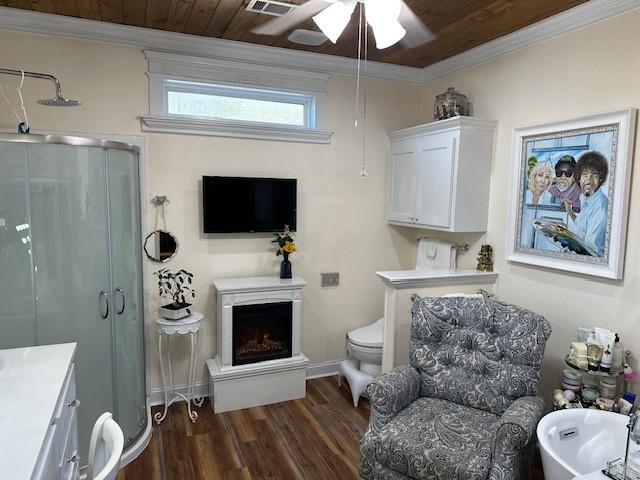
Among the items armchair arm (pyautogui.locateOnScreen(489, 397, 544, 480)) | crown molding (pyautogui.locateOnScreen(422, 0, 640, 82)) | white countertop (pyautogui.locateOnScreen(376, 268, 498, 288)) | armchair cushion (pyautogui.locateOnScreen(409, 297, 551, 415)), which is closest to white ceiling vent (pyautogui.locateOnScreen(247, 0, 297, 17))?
crown molding (pyautogui.locateOnScreen(422, 0, 640, 82))

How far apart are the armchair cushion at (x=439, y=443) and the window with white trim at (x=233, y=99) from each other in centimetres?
236

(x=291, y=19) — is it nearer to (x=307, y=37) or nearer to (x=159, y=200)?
(x=307, y=37)

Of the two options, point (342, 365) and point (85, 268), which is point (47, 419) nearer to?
point (85, 268)

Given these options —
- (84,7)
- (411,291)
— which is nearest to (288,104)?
(84,7)

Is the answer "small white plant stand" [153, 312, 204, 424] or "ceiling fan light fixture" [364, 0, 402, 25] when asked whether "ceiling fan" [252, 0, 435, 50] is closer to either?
"ceiling fan light fixture" [364, 0, 402, 25]

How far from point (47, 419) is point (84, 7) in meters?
2.53

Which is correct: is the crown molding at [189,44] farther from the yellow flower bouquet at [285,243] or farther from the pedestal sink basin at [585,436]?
the pedestal sink basin at [585,436]

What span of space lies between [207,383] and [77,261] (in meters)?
1.54

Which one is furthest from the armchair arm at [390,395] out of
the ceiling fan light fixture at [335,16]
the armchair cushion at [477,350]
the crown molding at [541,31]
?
the crown molding at [541,31]

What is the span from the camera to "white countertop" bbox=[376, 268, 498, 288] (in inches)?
120

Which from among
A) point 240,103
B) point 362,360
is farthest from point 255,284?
point 240,103

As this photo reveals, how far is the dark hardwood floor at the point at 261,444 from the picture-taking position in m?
2.59

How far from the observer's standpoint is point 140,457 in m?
2.72

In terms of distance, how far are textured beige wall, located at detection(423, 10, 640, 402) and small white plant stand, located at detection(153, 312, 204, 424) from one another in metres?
2.19
